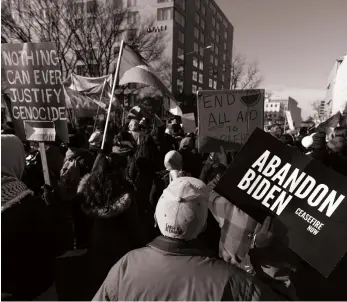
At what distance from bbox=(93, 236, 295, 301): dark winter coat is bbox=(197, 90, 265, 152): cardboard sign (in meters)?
2.35

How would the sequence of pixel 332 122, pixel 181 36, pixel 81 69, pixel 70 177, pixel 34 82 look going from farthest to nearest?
pixel 181 36 < pixel 81 69 < pixel 332 122 < pixel 70 177 < pixel 34 82

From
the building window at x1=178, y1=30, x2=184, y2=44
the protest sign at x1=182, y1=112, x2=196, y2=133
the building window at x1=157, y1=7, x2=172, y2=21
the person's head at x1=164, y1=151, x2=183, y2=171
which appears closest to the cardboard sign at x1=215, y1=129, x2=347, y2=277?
the person's head at x1=164, y1=151, x2=183, y2=171

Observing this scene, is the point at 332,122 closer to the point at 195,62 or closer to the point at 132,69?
the point at 132,69

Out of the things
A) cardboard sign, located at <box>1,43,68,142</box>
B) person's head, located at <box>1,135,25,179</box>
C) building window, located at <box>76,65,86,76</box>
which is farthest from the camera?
building window, located at <box>76,65,86,76</box>

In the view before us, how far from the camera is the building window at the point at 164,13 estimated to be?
41675mm

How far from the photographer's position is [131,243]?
2910 millimetres

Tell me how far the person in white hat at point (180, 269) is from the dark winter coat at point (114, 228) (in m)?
1.32

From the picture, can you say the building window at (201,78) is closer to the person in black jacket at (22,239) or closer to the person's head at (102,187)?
the person's head at (102,187)

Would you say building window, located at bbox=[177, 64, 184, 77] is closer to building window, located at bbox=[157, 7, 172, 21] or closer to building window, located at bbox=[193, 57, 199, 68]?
building window, located at bbox=[193, 57, 199, 68]

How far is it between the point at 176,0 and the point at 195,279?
45.5 m

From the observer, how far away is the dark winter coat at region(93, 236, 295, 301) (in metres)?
1.34

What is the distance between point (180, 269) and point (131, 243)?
1592 millimetres

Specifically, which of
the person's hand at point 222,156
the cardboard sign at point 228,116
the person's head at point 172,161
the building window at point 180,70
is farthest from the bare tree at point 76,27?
the person's hand at point 222,156

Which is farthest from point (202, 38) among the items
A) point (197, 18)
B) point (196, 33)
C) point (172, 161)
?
point (172, 161)
